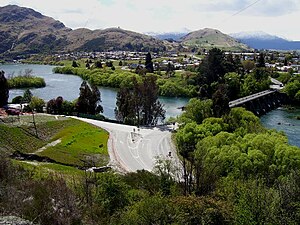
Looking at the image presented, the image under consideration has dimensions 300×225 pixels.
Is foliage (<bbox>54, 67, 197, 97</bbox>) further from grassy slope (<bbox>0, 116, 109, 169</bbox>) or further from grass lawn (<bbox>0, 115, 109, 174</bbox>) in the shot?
grassy slope (<bbox>0, 116, 109, 169</bbox>)

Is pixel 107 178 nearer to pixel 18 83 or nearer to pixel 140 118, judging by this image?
pixel 140 118

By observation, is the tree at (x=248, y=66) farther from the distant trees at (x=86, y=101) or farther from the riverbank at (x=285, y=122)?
the distant trees at (x=86, y=101)

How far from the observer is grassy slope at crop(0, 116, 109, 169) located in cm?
3425

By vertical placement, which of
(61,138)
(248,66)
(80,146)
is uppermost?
(248,66)

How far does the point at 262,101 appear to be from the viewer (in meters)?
Answer: 71.1

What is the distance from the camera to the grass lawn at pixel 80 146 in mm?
→ 33434

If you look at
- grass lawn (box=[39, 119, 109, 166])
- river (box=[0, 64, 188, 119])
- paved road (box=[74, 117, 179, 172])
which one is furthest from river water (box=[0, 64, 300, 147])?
grass lawn (box=[39, 119, 109, 166])

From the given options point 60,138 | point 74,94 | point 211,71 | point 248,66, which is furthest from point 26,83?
point 248,66

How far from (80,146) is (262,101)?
4325 centimetres

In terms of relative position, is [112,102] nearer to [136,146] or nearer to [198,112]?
[198,112]

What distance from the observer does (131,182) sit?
22.1m

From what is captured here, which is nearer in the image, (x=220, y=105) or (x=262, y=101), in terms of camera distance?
(x=220, y=105)

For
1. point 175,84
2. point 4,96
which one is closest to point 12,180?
point 4,96

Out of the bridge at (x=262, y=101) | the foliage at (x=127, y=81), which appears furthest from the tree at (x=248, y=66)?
the foliage at (x=127, y=81)
